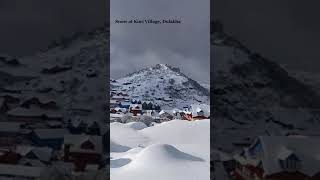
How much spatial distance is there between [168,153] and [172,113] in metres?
0.29

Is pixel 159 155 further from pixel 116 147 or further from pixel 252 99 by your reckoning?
pixel 252 99

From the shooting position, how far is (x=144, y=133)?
3.41 meters

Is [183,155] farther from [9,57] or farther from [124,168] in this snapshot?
[9,57]

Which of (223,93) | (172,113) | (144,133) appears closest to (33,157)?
(144,133)

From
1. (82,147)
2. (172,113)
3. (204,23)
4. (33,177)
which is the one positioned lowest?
(33,177)

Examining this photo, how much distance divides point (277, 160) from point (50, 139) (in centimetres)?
167

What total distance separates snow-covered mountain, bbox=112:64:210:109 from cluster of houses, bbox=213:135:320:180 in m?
0.48

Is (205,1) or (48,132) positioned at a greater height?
(205,1)

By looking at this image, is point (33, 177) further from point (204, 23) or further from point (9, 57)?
point (204, 23)

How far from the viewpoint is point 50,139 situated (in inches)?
138

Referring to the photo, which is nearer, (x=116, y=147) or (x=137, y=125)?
(x=137, y=125)

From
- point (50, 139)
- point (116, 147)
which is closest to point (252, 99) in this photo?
point (116, 147)

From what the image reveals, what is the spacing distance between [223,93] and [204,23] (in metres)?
0.54

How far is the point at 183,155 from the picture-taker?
3.42 metres
